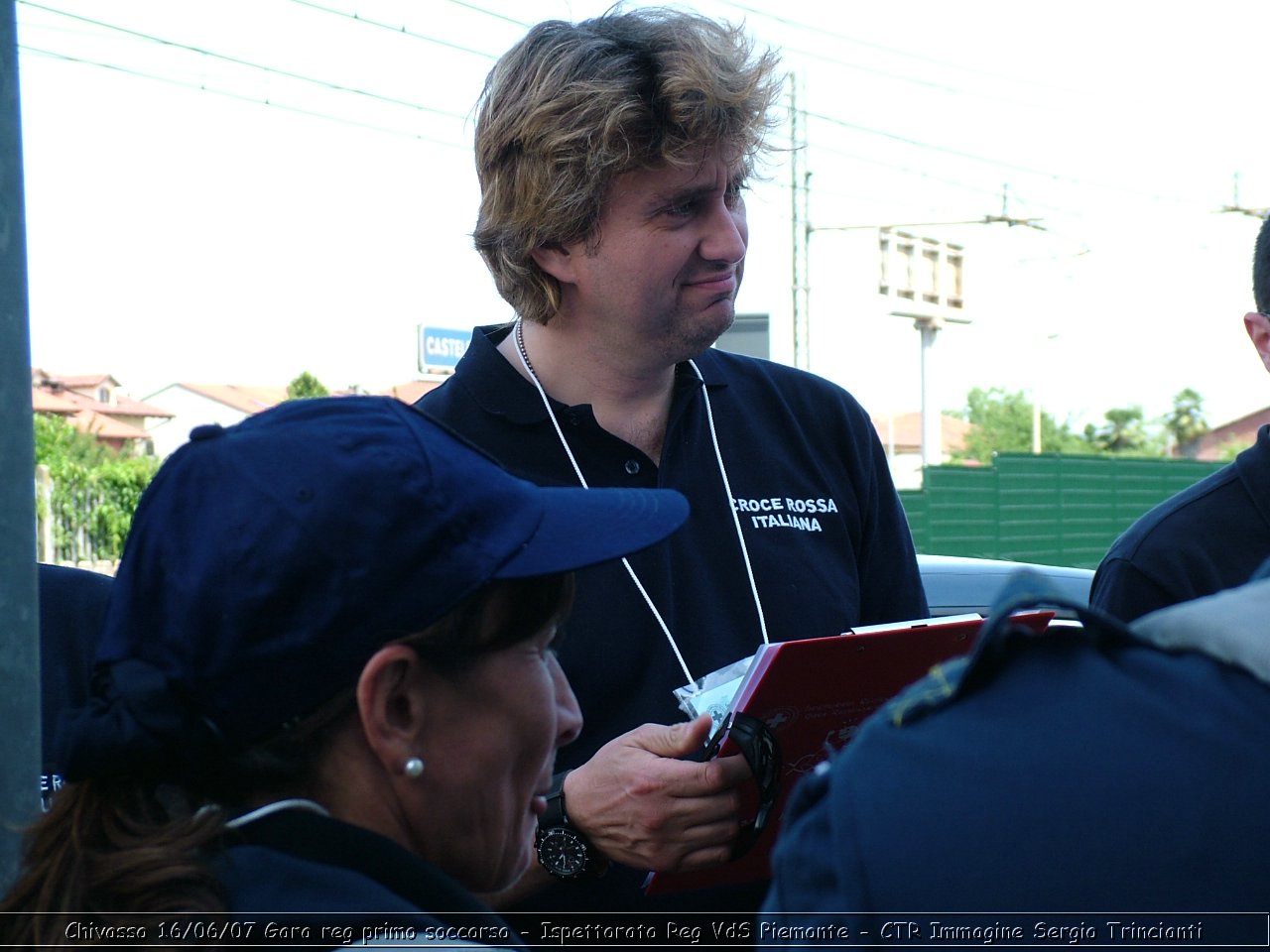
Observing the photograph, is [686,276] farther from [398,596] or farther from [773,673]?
[398,596]

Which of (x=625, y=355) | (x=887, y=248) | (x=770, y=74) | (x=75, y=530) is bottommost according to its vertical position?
(x=75, y=530)

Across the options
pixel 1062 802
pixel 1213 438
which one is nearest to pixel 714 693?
pixel 1062 802

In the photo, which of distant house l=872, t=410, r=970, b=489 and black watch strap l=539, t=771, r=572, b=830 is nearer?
black watch strap l=539, t=771, r=572, b=830

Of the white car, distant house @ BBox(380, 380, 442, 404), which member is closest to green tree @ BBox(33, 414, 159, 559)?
distant house @ BBox(380, 380, 442, 404)

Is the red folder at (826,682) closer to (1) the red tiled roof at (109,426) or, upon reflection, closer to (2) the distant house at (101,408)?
(2) the distant house at (101,408)

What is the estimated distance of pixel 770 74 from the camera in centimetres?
253

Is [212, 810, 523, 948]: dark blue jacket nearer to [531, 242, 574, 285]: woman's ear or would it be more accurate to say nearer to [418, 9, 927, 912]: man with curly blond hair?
[418, 9, 927, 912]: man with curly blond hair

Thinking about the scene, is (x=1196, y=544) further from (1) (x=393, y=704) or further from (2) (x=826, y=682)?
(1) (x=393, y=704)

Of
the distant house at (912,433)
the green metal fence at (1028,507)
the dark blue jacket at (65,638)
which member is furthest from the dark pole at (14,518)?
the distant house at (912,433)

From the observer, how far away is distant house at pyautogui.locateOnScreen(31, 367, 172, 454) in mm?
53688

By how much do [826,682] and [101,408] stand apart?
67933 mm

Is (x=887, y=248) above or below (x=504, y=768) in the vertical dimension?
above

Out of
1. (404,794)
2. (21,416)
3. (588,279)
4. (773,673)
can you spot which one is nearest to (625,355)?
(588,279)

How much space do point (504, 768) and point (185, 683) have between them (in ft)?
1.20
